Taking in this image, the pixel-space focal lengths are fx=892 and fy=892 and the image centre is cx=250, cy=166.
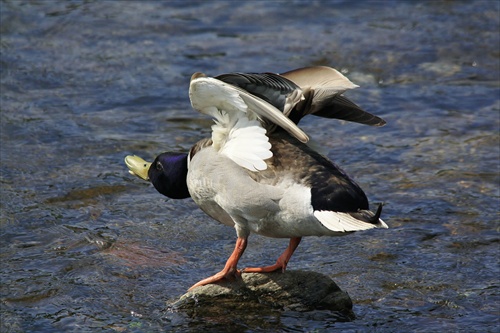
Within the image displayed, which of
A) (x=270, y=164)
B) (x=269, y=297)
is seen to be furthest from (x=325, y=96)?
(x=269, y=297)

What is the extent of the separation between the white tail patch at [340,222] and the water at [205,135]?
82 centimetres

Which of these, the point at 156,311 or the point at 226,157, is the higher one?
the point at 226,157

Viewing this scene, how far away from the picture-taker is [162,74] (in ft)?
34.3

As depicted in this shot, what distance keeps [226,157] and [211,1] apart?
7203 mm

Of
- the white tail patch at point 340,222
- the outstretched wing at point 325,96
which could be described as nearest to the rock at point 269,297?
the white tail patch at point 340,222

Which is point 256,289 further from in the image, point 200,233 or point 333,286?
point 200,233

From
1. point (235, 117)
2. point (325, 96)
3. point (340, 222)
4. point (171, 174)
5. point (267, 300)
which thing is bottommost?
point (267, 300)

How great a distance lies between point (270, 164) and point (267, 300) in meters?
0.91

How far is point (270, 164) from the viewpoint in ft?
18.7

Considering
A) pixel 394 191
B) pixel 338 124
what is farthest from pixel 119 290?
pixel 338 124

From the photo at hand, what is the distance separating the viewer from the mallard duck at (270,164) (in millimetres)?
5332

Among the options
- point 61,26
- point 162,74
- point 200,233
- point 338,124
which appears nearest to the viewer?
point 200,233

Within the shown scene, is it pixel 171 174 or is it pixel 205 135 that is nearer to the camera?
pixel 171 174

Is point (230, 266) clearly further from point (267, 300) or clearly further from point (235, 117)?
point (235, 117)
